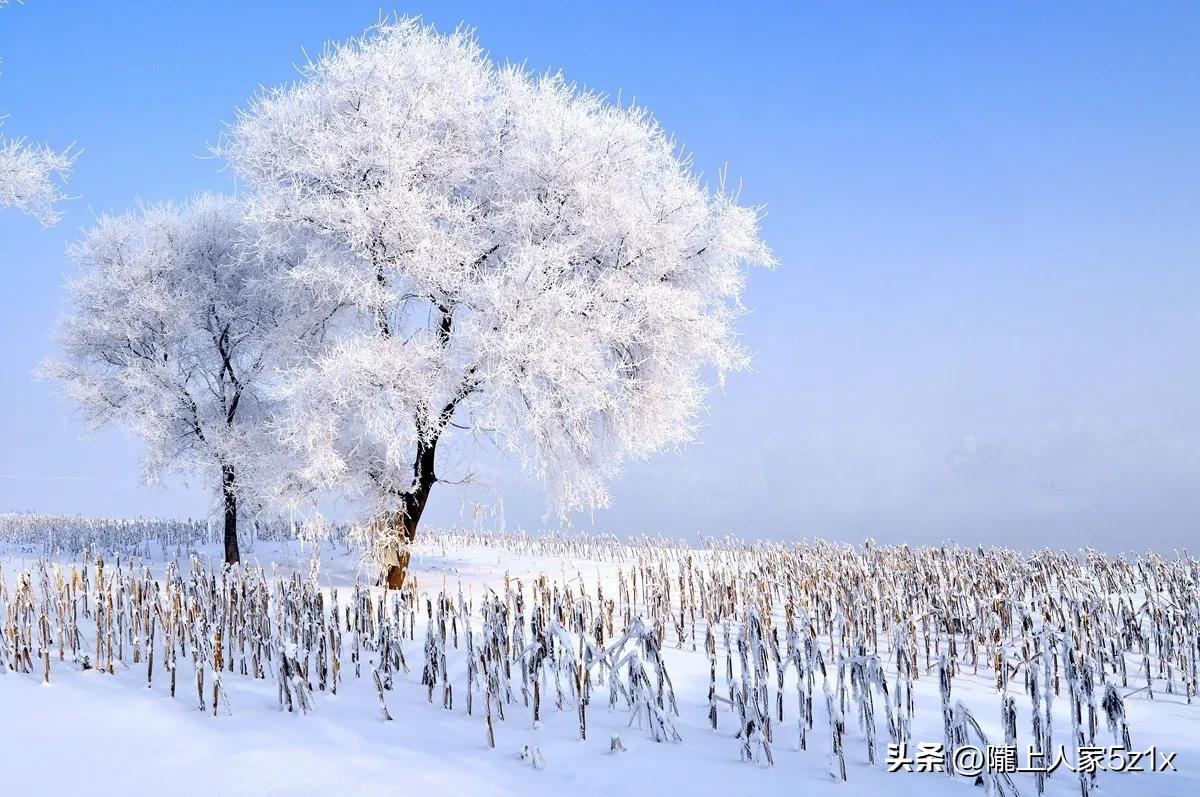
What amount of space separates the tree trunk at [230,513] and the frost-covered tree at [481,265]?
589 cm

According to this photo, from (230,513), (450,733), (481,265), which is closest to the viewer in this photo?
(450,733)

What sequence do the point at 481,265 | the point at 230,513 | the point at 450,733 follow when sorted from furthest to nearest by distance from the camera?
the point at 230,513
the point at 481,265
the point at 450,733

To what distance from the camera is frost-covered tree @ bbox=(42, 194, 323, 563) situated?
66.2 ft

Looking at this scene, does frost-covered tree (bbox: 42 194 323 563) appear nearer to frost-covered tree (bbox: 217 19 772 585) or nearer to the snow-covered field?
frost-covered tree (bbox: 217 19 772 585)

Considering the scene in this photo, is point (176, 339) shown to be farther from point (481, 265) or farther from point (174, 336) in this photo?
point (481, 265)

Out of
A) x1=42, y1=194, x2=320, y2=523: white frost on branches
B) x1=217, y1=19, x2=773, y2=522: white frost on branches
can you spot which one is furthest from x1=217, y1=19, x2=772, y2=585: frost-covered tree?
x1=42, y1=194, x2=320, y2=523: white frost on branches

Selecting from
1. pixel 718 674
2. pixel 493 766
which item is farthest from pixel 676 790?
pixel 718 674

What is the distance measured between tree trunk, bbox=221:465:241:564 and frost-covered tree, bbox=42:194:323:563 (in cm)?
2

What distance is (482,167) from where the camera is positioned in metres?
16.7

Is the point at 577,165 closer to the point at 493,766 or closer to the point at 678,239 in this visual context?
the point at 678,239

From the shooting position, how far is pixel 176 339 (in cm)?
2100

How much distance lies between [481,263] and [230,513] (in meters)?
9.79

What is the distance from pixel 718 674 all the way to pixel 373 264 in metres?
10.3

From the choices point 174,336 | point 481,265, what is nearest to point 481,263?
point 481,265
